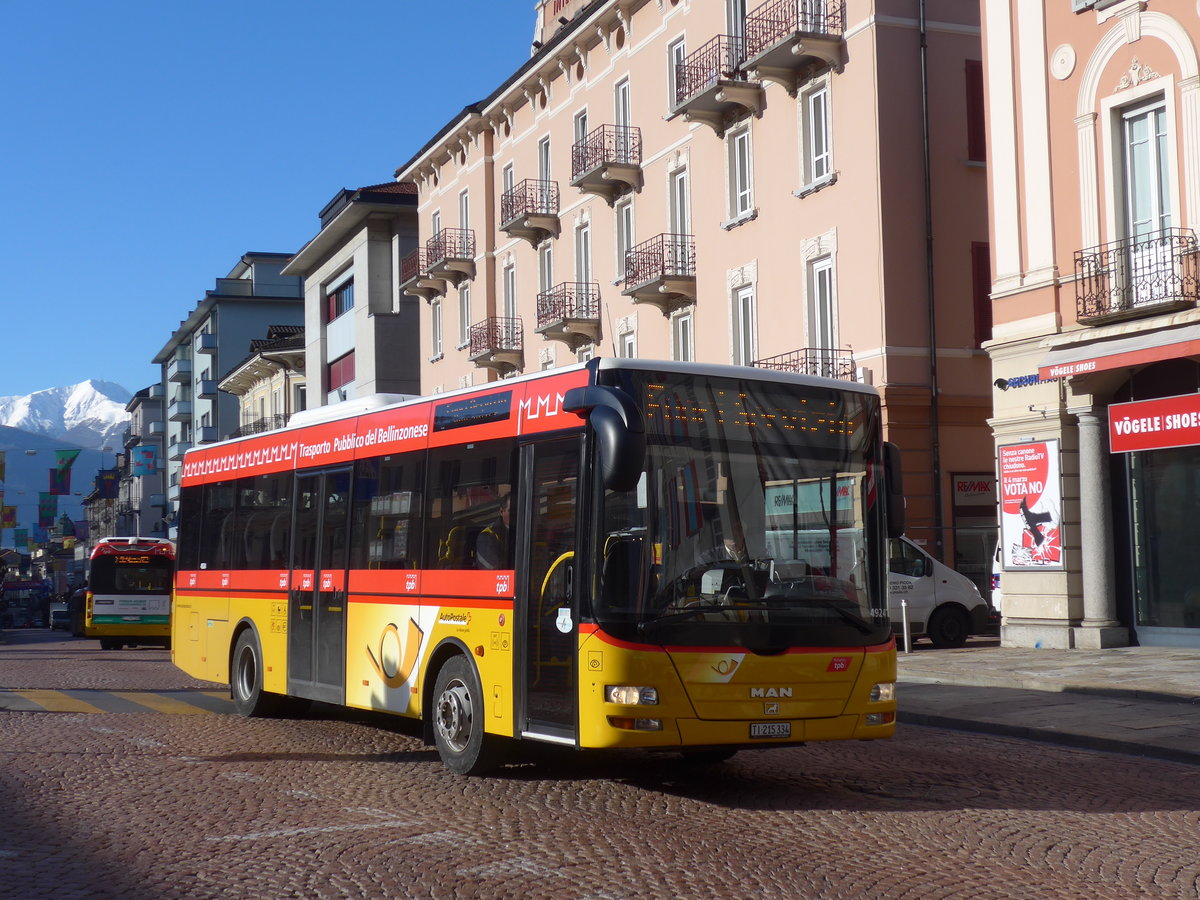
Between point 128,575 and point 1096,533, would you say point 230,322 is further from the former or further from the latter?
point 1096,533

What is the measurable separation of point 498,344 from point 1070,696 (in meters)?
28.4

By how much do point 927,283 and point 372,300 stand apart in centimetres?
2951

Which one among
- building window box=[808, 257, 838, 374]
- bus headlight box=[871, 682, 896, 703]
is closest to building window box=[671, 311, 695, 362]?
Answer: building window box=[808, 257, 838, 374]

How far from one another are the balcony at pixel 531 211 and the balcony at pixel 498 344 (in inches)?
103

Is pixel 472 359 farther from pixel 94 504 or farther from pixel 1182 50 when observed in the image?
pixel 94 504

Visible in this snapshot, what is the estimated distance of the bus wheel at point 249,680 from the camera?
14.6 m

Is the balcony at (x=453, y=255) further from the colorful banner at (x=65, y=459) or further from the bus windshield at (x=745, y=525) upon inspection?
the colorful banner at (x=65, y=459)

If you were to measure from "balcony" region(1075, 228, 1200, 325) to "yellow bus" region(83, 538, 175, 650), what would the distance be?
74.6ft

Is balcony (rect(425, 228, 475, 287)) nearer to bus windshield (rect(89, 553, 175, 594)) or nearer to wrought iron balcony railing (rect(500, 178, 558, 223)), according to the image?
wrought iron balcony railing (rect(500, 178, 558, 223))

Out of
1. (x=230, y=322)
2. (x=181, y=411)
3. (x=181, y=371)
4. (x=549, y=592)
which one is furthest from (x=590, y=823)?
(x=181, y=371)

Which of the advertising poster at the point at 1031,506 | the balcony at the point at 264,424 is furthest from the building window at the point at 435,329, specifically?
the advertising poster at the point at 1031,506

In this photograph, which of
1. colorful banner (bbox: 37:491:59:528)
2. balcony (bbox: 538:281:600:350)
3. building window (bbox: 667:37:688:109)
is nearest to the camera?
building window (bbox: 667:37:688:109)

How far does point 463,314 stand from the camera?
46125 mm

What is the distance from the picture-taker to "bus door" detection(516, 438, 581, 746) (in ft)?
30.6
